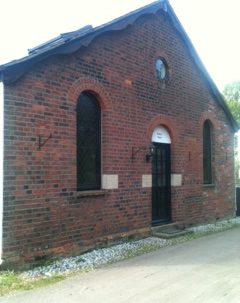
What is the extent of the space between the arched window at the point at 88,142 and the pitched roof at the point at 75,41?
1.15 m

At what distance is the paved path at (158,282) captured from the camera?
5625 mm

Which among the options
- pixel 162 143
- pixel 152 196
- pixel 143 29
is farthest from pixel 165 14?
pixel 152 196

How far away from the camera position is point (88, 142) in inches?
346

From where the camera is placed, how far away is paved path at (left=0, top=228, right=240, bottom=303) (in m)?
5.62

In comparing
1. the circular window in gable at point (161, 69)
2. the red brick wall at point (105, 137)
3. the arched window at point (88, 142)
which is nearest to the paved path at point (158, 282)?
the red brick wall at point (105, 137)

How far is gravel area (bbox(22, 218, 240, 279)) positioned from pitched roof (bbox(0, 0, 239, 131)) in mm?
3266

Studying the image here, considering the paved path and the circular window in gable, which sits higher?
the circular window in gable

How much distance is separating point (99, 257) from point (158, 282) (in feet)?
6.12

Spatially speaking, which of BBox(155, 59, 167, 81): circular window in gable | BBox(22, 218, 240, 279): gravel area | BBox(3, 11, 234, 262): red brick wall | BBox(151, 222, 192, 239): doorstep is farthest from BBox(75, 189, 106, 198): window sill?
BBox(155, 59, 167, 81): circular window in gable

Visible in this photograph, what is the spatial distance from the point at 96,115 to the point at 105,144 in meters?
0.67

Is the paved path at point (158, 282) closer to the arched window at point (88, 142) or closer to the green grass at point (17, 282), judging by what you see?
the green grass at point (17, 282)

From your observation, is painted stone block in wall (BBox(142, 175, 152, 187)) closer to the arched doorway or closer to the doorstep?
the arched doorway

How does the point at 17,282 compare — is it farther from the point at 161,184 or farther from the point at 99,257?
the point at 161,184

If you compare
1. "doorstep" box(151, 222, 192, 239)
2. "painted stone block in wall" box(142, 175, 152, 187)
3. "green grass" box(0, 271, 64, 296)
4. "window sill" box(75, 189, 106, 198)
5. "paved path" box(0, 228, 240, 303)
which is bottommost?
"paved path" box(0, 228, 240, 303)
